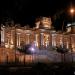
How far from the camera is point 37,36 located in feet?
299

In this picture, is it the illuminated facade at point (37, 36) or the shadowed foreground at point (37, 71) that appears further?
the illuminated facade at point (37, 36)

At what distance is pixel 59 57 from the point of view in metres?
80.8

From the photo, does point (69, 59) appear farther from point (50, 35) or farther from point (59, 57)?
point (50, 35)

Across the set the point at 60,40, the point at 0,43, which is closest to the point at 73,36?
the point at 60,40

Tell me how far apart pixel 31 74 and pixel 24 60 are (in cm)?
2437

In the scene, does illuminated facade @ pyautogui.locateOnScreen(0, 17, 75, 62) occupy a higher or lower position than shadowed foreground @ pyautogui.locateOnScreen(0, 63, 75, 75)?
higher

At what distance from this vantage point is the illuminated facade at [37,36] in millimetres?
84062

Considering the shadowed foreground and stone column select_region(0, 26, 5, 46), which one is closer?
the shadowed foreground

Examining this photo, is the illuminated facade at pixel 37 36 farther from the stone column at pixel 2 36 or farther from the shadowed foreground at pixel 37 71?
the shadowed foreground at pixel 37 71

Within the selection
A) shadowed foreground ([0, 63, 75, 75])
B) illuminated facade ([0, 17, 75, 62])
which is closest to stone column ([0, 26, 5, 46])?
illuminated facade ([0, 17, 75, 62])

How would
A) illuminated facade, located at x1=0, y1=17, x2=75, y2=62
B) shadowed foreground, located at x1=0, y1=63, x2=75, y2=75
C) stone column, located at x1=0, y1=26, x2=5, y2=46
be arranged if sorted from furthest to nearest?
illuminated facade, located at x1=0, y1=17, x2=75, y2=62, stone column, located at x1=0, y1=26, x2=5, y2=46, shadowed foreground, located at x1=0, y1=63, x2=75, y2=75

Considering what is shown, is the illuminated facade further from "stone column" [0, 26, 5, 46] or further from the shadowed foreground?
the shadowed foreground

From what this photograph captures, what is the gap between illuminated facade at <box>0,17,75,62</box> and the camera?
84.1 meters

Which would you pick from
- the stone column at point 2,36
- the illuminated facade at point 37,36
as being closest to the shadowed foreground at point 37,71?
the illuminated facade at point 37,36
